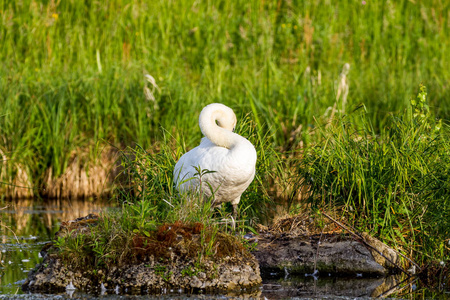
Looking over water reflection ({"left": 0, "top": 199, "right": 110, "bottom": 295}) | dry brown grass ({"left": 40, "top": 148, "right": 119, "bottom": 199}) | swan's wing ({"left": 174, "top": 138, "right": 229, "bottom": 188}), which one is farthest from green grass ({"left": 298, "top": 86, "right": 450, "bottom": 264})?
dry brown grass ({"left": 40, "top": 148, "right": 119, "bottom": 199})

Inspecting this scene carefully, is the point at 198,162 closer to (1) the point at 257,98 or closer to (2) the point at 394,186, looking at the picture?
(2) the point at 394,186

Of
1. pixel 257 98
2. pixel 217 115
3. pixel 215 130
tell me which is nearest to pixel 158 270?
pixel 215 130

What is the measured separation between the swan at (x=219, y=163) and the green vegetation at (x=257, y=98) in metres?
0.29

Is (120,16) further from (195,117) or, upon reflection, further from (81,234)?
(81,234)

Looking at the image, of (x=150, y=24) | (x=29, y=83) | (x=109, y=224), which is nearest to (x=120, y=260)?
(x=109, y=224)

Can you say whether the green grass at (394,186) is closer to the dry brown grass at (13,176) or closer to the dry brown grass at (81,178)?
the dry brown grass at (81,178)

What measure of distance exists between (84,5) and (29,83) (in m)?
3.50

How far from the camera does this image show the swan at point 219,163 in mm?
5711

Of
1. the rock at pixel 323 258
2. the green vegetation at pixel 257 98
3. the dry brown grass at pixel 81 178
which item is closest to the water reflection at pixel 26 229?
the dry brown grass at pixel 81 178

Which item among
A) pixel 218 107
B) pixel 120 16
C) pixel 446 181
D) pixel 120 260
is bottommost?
pixel 120 260

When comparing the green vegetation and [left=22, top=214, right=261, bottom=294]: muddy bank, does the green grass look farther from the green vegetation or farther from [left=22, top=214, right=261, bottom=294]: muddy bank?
[left=22, top=214, right=261, bottom=294]: muddy bank

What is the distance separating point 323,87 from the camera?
10.3 m

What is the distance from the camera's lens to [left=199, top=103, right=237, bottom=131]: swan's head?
6.07 m

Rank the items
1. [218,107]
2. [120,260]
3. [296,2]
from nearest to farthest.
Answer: [120,260] < [218,107] < [296,2]
